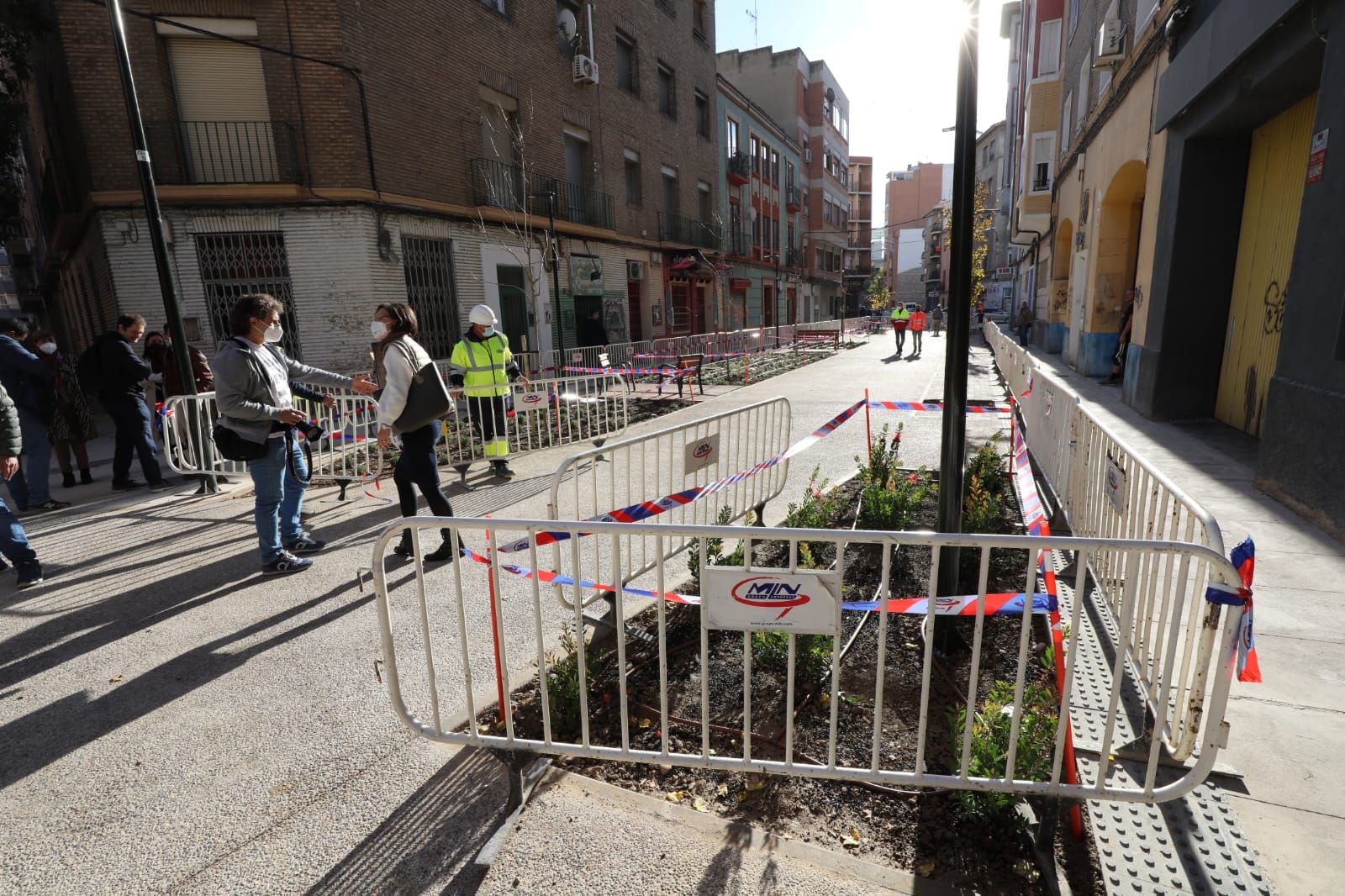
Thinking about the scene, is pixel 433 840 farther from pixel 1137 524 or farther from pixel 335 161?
pixel 335 161

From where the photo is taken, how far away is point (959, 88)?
3.12m

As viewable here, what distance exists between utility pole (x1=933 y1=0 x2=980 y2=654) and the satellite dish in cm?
1802

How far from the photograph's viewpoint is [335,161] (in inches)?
485

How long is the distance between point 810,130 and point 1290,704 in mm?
47159

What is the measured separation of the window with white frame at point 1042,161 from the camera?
21995 mm

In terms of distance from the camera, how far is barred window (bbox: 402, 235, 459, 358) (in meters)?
13.9

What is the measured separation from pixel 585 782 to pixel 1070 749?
178cm

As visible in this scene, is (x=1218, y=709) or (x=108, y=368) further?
(x=108, y=368)

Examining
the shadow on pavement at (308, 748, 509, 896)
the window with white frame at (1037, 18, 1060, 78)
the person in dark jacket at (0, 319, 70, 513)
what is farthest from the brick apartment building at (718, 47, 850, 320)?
the shadow on pavement at (308, 748, 509, 896)

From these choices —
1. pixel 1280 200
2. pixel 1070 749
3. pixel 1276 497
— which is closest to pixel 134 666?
pixel 1070 749

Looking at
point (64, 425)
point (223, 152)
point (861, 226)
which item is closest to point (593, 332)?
point (223, 152)

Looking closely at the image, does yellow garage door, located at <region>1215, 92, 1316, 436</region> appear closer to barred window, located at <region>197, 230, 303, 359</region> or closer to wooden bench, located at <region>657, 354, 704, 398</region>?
wooden bench, located at <region>657, 354, 704, 398</region>

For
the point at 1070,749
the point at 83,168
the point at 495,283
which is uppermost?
the point at 83,168

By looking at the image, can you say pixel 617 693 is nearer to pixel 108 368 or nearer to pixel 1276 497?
pixel 1276 497
